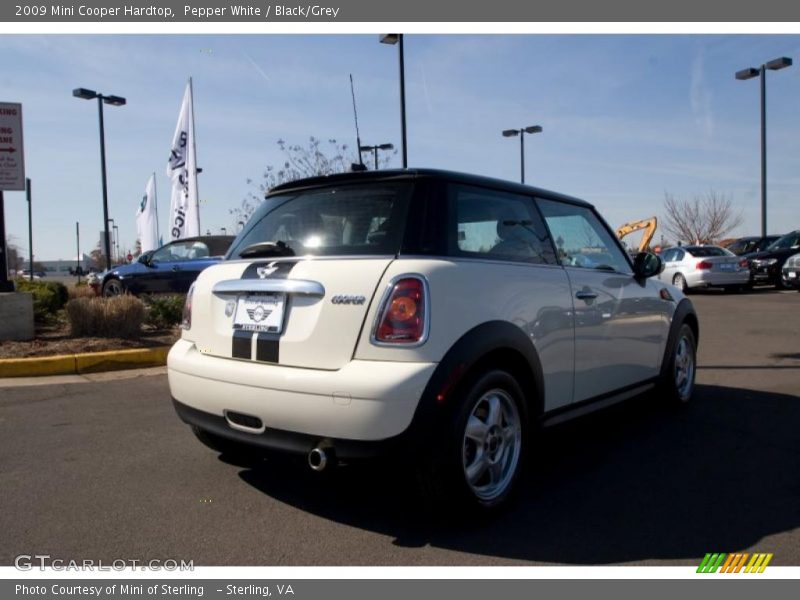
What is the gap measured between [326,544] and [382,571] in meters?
0.35

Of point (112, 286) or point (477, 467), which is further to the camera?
point (112, 286)

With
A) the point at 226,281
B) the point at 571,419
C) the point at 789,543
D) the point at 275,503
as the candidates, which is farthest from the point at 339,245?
the point at 789,543

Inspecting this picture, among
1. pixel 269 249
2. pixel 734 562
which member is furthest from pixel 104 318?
pixel 734 562

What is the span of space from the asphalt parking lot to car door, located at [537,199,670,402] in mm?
328

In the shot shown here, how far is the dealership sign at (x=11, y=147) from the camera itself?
905 cm

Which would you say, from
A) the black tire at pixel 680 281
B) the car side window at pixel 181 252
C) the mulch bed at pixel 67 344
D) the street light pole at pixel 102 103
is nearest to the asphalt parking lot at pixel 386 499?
the mulch bed at pixel 67 344

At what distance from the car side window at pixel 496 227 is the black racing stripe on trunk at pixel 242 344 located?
1077 millimetres

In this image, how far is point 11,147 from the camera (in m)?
9.07

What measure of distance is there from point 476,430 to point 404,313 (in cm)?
73

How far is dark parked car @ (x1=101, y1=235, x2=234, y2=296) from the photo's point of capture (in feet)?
45.9

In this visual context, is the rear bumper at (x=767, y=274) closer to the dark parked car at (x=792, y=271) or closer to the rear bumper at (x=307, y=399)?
the dark parked car at (x=792, y=271)

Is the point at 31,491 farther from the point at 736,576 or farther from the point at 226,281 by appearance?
the point at 736,576

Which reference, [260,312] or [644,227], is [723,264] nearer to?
[644,227]

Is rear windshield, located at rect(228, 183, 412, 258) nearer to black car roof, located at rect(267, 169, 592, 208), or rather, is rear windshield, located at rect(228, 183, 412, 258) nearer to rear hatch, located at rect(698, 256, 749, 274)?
black car roof, located at rect(267, 169, 592, 208)
